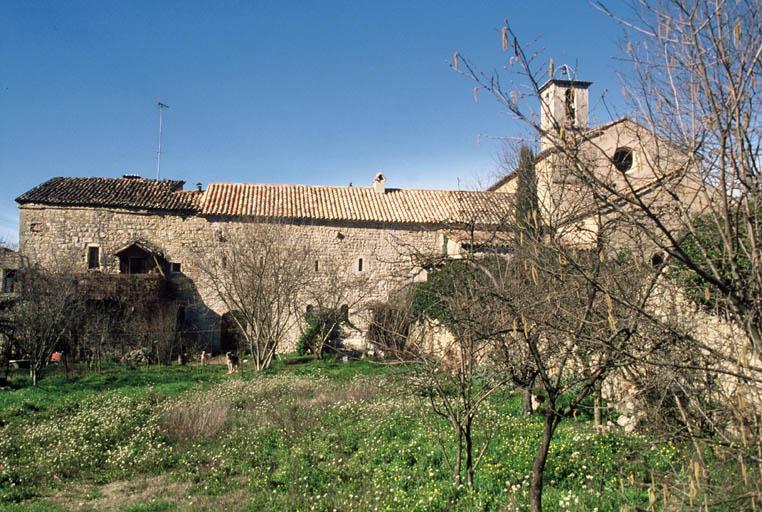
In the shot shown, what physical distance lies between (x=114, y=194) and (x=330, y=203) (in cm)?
913

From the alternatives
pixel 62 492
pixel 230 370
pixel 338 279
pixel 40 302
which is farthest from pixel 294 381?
pixel 338 279

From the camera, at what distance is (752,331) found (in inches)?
102

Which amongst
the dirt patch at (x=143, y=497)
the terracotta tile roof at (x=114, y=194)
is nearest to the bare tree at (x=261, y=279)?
the terracotta tile roof at (x=114, y=194)

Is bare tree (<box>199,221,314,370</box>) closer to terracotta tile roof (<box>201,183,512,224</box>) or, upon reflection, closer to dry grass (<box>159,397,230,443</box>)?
terracotta tile roof (<box>201,183,512,224</box>)

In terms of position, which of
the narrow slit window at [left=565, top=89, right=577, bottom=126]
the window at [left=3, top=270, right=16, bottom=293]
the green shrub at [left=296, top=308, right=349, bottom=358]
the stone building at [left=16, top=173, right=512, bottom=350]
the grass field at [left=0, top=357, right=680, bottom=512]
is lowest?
the grass field at [left=0, top=357, right=680, bottom=512]

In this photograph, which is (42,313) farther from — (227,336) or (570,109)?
(570,109)

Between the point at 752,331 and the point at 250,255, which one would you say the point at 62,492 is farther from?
the point at 250,255

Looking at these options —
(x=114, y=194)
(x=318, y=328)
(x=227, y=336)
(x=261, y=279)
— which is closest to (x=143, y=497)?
(x=261, y=279)

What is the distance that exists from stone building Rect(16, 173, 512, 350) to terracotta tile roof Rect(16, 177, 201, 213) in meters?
0.04

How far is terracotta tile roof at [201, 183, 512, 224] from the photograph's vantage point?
25578mm

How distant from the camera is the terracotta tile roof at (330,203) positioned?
25.6 m

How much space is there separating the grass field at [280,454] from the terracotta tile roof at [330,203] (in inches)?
500

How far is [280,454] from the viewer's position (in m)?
9.11

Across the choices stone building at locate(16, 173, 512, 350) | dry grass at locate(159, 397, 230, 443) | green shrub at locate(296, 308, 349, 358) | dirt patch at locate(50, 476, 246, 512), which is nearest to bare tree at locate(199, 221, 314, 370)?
green shrub at locate(296, 308, 349, 358)
